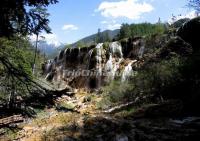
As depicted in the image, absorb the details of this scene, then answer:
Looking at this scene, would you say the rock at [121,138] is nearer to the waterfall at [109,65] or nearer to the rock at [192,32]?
the rock at [192,32]

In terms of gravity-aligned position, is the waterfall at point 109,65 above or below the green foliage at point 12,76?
above

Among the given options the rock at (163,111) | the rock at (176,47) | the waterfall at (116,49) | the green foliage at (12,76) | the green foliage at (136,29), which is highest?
the green foliage at (136,29)

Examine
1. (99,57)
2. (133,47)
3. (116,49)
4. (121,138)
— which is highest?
(133,47)

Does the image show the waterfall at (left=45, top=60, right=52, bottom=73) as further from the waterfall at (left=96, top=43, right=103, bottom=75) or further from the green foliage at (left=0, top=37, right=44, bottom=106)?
the green foliage at (left=0, top=37, right=44, bottom=106)

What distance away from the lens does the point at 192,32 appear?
29234 mm

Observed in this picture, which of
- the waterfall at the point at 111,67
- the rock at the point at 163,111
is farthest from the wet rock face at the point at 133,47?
the rock at the point at 163,111

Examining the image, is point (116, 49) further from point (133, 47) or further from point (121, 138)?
point (121, 138)

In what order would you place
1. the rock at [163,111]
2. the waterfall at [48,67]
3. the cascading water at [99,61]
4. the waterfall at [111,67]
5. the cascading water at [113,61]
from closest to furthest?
the rock at [163,111]
the waterfall at [111,67]
the cascading water at [113,61]
the cascading water at [99,61]
the waterfall at [48,67]

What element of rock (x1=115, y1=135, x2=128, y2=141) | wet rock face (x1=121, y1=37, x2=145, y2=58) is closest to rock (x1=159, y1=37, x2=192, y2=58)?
wet rock face (x1=121, y1=37, x2=145, y2=58)

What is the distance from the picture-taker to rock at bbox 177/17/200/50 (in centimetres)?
2840

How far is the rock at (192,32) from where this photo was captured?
1118 inches

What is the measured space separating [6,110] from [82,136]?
17.0 feet

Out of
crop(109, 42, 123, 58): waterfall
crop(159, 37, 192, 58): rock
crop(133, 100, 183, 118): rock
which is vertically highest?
crop(109, 42, 123, 58): waterfall

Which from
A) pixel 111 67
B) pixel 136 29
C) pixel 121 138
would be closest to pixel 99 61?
pixel 111 67
